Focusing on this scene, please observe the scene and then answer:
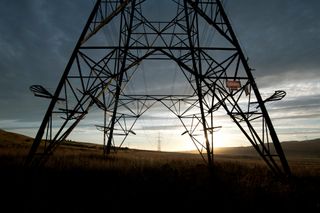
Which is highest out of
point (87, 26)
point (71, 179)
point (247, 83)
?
point (87, 26)

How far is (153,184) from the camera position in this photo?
24.8ft

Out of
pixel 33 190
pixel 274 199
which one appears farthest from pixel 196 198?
pixel 33 190

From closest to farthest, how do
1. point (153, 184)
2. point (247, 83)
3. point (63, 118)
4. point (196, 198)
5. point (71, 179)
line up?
point (196, 198)
point (153, 184)
point (71, 179)
point (63, 118)
point (247, 83)

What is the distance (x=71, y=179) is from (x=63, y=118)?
287 centimetres

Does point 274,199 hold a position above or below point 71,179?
below

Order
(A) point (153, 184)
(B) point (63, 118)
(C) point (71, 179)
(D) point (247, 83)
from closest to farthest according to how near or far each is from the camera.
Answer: (A) point (153, 184) → (C) point (71, 179) → (B) point (63, 118) → (D) point (247, 83)

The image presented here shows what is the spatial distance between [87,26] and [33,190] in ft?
24.0

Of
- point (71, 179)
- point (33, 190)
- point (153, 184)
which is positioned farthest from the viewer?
point (71, 179)

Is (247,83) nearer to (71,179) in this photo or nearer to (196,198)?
(196,198)

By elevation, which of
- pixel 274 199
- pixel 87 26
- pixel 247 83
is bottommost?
pixel 274 199

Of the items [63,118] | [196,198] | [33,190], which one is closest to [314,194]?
[196,198]

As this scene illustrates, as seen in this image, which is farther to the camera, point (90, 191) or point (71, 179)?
point (71, 179)

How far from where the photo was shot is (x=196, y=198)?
21.6 ft

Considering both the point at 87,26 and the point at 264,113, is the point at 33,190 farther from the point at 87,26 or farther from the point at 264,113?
the point at 264,113
